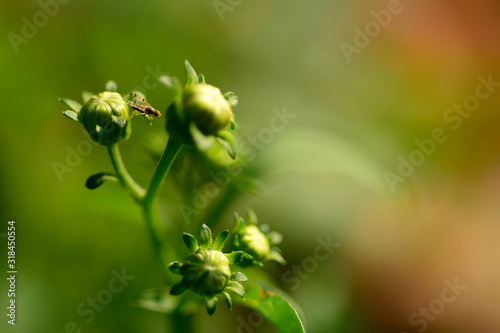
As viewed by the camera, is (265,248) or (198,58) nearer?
(265,248)

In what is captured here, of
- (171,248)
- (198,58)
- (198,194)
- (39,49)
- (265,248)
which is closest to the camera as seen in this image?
(265,248)

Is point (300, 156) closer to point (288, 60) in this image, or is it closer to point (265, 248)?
point (265, 248)

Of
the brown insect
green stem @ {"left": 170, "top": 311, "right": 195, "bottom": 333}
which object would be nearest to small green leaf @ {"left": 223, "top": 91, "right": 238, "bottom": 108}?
the brown insect

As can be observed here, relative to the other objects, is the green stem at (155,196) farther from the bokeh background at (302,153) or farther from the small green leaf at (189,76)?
the bokeh background at (302,153)

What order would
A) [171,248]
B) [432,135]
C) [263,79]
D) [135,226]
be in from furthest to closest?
1. [432,135]
2. [263,79]
3. [135,226]
4. [171,248]

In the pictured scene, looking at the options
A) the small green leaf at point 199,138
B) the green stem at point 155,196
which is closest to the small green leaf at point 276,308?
the green stem at point 155,196

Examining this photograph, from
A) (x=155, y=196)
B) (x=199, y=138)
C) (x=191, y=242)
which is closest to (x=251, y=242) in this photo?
(x=191, y=242)

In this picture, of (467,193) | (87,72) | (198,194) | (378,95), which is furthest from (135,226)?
(467,193)

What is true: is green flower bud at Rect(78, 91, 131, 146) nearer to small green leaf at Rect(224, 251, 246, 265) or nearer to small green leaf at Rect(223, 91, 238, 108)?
small green leaf at Rect(223, 91, 238, 108)
